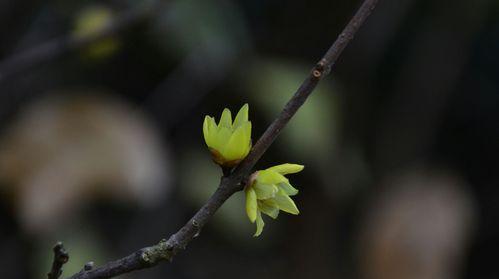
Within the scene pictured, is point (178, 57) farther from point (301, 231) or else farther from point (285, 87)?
point (301, 231)

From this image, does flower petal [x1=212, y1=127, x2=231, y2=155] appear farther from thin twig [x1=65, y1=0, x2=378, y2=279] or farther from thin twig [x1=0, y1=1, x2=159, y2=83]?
thin twig [x1=0, y1=1, x2=159, y2=83]

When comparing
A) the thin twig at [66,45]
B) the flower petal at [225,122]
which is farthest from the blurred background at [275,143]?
the flower petal at [225,122]

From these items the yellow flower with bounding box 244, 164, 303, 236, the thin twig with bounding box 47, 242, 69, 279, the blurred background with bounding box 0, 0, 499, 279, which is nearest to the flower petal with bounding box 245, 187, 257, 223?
the yellow flower with bounding box 244, 164, 303, 236

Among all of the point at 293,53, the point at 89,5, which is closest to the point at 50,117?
the point at 89,5

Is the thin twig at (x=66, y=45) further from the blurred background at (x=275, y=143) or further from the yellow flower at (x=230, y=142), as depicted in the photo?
the yellow flower at (x=230, y=142)

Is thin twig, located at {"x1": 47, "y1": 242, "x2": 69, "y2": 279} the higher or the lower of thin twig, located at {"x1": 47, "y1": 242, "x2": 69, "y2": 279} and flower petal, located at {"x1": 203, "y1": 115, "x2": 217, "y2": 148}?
the lower

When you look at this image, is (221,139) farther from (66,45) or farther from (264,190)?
(66,45)

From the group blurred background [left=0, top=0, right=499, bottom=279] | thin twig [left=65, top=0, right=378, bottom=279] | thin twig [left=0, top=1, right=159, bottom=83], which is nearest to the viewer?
thin twig [left=65, top=0, right=378, bottom=279]

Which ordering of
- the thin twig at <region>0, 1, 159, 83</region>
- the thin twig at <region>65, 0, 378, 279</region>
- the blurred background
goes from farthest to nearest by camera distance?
the blurred background → the thin twig at <region>0, 1, 159, 83</region> → the thin twig at <region>65, 0, 378, 279</region>

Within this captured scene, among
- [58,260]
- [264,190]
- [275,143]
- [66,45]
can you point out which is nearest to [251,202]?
[264,190]
